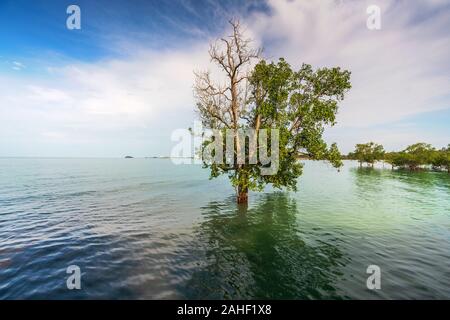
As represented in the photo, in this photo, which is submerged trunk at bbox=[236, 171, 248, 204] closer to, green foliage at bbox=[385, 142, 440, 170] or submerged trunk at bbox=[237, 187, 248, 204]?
submerged trunk at bbox=[237, 187, 248, 204]

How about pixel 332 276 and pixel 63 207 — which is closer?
pixel 332 276

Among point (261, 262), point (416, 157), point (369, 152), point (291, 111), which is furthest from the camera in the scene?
point (369, 152)

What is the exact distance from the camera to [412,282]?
1123 centimetres

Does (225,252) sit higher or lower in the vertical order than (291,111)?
lower

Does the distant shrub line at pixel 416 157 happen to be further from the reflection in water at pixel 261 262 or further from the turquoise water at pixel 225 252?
the reflection in water at pixel 261 262

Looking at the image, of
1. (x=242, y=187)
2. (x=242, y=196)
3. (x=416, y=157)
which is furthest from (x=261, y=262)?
(x=416, y=157)

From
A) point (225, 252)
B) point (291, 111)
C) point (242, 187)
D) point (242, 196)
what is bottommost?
point (225, 252)

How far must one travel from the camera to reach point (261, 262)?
13.4 m

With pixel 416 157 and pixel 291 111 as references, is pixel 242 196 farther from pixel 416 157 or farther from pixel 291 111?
pixel 416 157

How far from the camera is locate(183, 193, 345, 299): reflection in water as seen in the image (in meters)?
10.5
